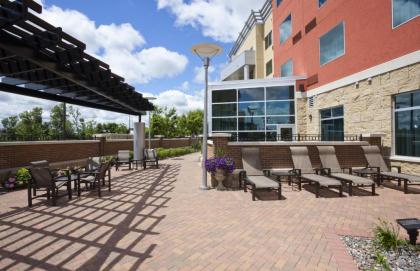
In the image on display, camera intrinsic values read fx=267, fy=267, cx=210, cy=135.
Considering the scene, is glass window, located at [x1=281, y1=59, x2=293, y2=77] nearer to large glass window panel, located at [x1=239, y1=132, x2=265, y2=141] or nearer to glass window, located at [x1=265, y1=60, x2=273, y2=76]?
glass window, located at [x1=265, y1=60, x2=273, y2=76]

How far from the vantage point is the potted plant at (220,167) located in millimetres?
8617

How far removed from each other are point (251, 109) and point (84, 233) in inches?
607

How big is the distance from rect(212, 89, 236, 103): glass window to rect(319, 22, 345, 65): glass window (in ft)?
20.5

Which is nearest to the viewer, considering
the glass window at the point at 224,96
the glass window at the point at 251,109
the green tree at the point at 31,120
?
the glass window at the point at 251,109

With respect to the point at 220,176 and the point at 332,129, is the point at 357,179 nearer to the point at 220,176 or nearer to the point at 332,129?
the point at 220,176

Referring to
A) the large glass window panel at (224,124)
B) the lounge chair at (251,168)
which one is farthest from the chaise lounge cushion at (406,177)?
the large glass window panel at (224,124)

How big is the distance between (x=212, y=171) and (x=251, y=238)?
422cm

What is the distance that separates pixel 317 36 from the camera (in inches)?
643

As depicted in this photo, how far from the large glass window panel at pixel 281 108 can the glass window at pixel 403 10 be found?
842 centimetres

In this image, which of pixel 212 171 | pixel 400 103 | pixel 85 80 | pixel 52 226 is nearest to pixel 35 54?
pixel 85 80

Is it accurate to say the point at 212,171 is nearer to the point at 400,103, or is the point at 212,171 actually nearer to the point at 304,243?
the point at 304,243

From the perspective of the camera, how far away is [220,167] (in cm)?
861

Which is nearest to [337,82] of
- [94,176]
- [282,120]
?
[282,120]

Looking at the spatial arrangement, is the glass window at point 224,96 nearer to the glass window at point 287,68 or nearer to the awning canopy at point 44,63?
the glass window at point 287,68
